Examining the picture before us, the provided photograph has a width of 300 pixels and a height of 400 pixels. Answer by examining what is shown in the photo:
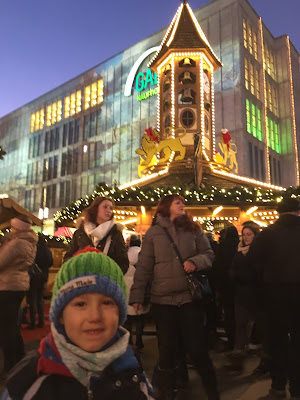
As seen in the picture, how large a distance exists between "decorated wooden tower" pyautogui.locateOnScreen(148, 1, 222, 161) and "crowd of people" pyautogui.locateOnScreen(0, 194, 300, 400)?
33.8ft

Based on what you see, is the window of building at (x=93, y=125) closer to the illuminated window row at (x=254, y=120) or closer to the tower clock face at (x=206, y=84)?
the illuminated window row at (x=254, y=120)

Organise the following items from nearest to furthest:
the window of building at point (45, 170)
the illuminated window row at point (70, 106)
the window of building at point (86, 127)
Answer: the illuminated window row at point (70, 106), the window of building at point (86, 127), the window of building at point (45, 170)

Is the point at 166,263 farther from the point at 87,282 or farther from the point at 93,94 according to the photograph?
the point at 93,94

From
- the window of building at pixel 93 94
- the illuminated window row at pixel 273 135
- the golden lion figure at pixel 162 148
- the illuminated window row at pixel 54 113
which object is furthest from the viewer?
the illuminated window row at pixel 54 113

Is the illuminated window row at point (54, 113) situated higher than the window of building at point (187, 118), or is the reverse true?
the illuminated window row at point (54, 113)

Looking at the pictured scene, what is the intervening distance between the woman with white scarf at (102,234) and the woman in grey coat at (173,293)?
0.58 meters

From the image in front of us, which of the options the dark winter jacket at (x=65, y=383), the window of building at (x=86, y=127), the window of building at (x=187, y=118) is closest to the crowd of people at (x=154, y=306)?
the dark winter jacket at (x=65, y=383)

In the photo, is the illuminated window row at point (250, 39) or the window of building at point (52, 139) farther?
the window of building at point (52, 139)

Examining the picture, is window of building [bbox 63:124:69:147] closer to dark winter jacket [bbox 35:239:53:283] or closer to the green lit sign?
the green lit sign

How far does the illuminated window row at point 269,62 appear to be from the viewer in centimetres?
3159

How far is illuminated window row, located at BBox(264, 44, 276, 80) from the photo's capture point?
104 feet

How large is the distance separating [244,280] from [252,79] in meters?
27.7

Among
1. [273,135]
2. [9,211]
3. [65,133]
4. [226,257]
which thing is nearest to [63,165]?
[65,133]

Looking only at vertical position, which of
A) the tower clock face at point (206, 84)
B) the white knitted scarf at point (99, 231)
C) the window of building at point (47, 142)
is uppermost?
the window of building at point (47, 142)
